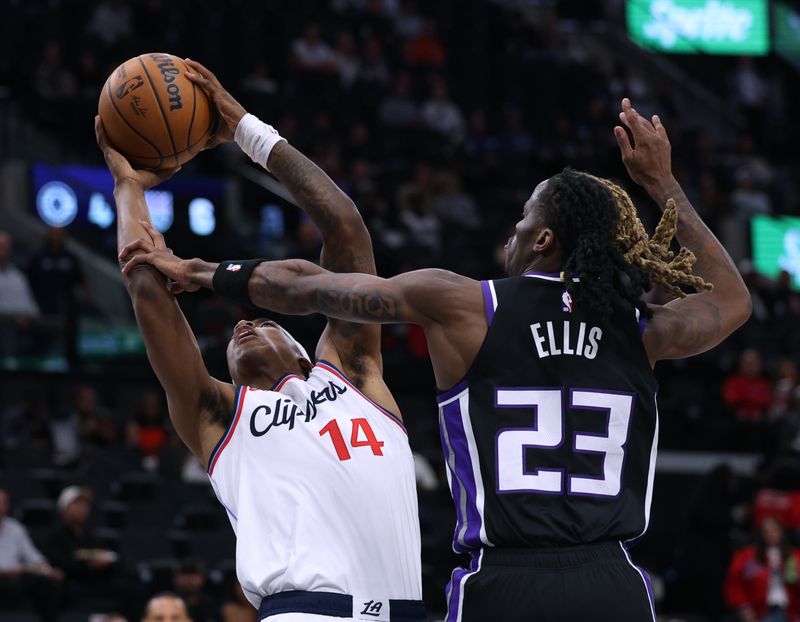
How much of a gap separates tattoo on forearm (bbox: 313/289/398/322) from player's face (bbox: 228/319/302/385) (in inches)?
33.0

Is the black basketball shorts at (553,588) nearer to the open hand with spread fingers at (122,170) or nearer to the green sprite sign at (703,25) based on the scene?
the open hand with spread fingers at (122,170)

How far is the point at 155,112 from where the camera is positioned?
16.8 ft

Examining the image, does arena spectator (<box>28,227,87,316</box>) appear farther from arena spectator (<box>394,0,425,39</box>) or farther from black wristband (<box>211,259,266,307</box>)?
black wristband (<box>211,259,266,307</box>)

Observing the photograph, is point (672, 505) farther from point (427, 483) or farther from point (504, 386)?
point (504, 386)

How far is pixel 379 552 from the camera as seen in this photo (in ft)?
14.7

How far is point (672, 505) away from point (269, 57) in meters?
8.20

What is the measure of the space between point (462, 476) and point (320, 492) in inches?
26.9

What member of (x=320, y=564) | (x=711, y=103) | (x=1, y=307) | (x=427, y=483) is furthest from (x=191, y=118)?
(x=711, y=103)

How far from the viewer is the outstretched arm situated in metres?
4.80

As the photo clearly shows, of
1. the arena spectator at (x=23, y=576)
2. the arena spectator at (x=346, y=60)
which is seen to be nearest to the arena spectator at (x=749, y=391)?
the arena spectator at (x=346, y=60)

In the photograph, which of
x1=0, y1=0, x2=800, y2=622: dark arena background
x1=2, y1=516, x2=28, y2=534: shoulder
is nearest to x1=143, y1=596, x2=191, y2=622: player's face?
x1=0, y1=0, x2=800, y2=622: dark arena background

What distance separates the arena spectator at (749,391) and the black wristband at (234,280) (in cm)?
1114

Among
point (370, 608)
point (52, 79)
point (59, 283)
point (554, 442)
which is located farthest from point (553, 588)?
point (52, 79)

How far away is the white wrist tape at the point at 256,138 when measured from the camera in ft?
16.2
